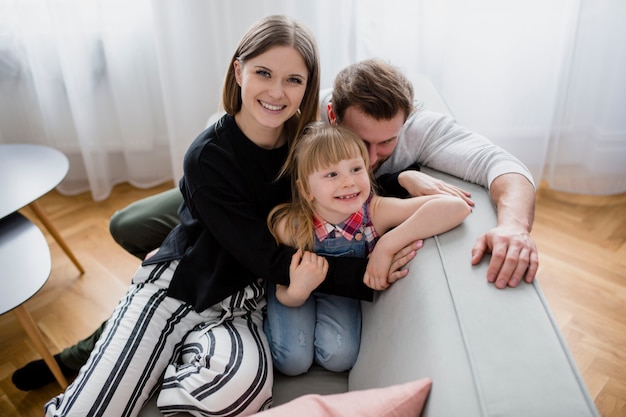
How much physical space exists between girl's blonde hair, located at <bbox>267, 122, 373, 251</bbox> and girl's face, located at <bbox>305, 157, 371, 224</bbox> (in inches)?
0.6

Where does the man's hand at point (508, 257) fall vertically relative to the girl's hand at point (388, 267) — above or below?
above

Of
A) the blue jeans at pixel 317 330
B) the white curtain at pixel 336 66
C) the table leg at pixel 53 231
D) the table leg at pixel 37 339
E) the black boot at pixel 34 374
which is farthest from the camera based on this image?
the white curtain at pixel 336 66

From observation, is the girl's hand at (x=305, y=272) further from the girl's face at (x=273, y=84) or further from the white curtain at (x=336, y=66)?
the white curtain at (x=336, y=66)

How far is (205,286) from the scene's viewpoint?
1.28m

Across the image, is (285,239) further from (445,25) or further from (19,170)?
(445,25)

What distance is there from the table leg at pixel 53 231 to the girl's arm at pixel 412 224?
1.26 meters

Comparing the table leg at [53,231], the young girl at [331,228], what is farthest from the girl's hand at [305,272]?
the table leg at [53,231]

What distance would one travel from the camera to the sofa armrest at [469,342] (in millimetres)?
776

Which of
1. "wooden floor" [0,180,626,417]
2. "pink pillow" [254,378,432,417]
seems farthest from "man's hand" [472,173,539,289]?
"wooden floor" [0,180,626,417]

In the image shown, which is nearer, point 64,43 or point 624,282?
point 624,282

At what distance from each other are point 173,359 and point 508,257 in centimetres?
78

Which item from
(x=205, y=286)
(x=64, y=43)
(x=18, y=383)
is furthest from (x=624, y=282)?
(x=64, y=43)

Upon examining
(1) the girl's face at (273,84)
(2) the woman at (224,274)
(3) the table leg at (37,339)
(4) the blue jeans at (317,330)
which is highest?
(1) the girl's face at (273,84)

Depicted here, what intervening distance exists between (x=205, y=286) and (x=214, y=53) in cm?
133
